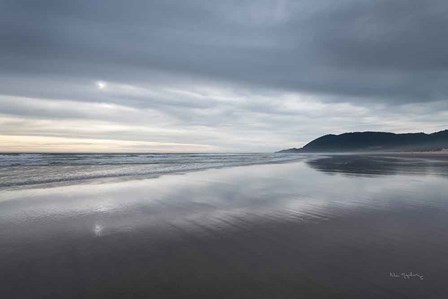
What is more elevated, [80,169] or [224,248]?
[80,169]

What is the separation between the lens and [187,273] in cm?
435

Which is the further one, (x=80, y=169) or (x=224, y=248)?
(x=80, y=169)

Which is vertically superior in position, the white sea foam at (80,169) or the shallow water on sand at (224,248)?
the white sea foam at (80,169)

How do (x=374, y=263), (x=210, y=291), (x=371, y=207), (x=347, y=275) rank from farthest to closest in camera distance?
(x=371, y=207), (x=374, y=263), (x=347, y=275), (x=210, y=291)

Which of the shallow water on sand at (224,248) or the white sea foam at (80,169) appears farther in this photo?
the white sea foam at (80,169)

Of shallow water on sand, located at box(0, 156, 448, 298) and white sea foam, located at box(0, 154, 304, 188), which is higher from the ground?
white sea foam, located at box(0, 154, 304, 188)

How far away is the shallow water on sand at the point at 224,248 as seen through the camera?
3.91 metres

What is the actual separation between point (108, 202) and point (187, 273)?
6989 millimetres

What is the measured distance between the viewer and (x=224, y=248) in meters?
5.45

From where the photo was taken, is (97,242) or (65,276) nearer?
(65,276)

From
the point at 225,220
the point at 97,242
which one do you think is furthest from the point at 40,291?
the point at 225,220

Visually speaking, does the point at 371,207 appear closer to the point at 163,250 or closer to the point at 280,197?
the point at 280,197

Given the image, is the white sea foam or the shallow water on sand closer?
the shallow water on sand

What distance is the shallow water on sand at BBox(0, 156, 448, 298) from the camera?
3.91 metres
